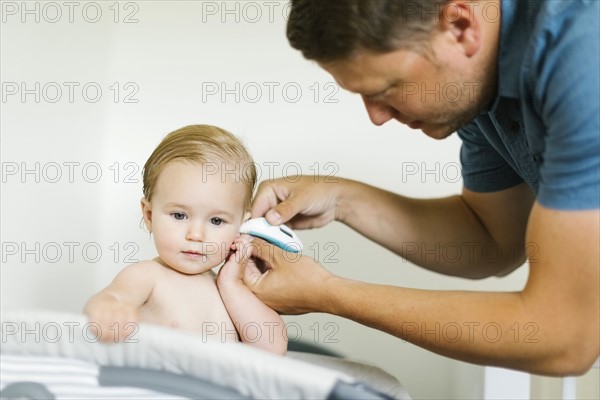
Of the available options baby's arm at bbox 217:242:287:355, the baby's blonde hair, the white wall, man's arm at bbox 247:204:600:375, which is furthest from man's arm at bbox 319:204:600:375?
the white wall

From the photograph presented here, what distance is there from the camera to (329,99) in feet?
6.04

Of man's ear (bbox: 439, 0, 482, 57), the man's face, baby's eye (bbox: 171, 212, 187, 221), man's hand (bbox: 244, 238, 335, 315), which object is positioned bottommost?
man's hand (bbox: 244, 238, 335, 315)

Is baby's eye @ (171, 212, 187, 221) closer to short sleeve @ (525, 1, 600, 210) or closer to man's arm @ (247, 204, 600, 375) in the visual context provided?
man's arm @ (247, 204, 600, 375)

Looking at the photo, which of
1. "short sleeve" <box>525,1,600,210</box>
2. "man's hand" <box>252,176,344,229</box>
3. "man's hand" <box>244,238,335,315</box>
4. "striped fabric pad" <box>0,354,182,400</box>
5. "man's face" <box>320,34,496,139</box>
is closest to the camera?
"striped fabric pad" <box>0,354,182,400</box>

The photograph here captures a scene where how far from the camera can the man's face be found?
990mm

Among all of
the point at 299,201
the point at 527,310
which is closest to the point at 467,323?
the point at 527,310

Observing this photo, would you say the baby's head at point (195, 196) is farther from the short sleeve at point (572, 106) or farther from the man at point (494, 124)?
→ the short sleeve at point (572, 106)

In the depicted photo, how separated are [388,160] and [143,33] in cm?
67

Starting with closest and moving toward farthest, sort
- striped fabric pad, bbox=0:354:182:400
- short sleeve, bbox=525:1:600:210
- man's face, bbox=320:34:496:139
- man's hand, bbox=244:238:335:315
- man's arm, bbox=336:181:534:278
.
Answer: striped fabric pad, bbox=0:354:182:400 → short sleeve, bbox=525:1:600:210 → man's face, bbox=320:34:496:139 → man's hand, bbox=244:238:335:315 → man's arm, bbox=336:181:534:278

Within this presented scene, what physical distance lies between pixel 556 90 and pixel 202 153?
53cm

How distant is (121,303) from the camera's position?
944 millimetres

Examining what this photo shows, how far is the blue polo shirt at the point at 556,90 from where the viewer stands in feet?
2.86

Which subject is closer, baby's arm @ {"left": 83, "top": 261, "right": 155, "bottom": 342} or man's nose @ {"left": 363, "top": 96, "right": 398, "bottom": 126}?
baby's arm @ {"left": 83, "top": 261, "right": 155, "bottom": 342}

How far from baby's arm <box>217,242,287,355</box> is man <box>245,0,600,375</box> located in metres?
0.02
